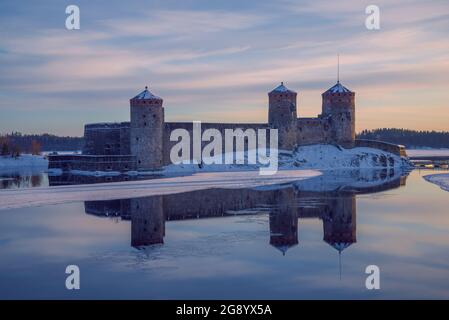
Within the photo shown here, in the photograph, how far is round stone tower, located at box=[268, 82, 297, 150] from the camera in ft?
163

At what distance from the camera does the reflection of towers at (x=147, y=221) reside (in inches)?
544

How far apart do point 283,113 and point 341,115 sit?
614 cm

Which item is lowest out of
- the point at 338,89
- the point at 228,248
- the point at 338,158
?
the point at 228,248

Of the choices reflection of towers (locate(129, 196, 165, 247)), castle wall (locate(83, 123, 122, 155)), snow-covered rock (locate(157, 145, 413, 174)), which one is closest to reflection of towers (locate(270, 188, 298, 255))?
reflection of towers (locate(129, 196, 165, 247))

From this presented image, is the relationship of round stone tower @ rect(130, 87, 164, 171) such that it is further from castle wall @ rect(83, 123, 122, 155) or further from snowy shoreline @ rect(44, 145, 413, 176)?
castle wall @ rect(83, 123, 122, 155)

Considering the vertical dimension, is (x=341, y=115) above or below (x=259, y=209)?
above

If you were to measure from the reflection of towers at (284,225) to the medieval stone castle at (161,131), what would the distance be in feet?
70.3

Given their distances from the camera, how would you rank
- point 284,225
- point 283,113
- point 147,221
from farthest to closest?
point 283,113 → point 147,221 → point 284,225

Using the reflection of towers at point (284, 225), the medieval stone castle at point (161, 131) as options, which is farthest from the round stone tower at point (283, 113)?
the reflection of towers at point (284, 225)

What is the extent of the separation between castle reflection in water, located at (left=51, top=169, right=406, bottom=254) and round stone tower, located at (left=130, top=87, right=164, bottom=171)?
56.6ft

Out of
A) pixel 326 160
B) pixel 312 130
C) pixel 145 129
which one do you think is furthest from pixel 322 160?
pixel 145 129

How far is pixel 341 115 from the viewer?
51.9 meters

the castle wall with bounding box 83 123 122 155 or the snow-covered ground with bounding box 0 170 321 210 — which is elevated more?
the castle wall with bounding box 83 123 122 155

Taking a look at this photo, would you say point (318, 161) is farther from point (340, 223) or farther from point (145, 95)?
point (340, 223)
